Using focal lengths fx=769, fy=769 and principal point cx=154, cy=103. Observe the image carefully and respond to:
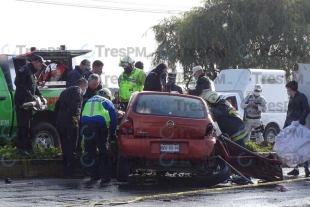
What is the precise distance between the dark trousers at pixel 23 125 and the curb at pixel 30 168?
0.43 metres

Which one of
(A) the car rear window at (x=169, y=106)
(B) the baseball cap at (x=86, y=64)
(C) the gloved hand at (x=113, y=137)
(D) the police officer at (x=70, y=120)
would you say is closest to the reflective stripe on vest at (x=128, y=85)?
(B) the baseball cap at (x=86, y=64)

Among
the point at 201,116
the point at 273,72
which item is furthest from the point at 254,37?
the point at 201,116

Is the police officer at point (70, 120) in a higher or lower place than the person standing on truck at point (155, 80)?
lower

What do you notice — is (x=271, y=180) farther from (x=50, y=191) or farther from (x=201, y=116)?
(x=50, y=191)

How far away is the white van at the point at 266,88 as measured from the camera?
25.2m

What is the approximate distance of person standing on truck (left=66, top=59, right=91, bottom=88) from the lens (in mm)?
15734

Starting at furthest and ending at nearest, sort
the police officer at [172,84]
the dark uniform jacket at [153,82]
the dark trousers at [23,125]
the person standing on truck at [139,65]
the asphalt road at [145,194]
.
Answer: the person standing on truck at [139,65], the police officer at [172,84], the dark uniform jacket at [153,82], the dark trousers at [23,125], the asphalt road at [145,194]

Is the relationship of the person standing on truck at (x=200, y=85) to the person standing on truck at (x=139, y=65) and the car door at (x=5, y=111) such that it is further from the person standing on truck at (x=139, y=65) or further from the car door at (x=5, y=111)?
the car door at (x=5, y=111)

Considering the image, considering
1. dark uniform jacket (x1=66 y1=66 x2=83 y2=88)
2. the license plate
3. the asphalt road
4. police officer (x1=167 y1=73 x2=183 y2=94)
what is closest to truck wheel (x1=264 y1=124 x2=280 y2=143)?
police officer (x1=167 y1=73 x2=183 y2=94)

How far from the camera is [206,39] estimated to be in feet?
142

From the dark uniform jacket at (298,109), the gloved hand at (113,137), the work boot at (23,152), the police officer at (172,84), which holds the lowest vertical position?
the work boot at (23,152)

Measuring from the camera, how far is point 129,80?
50.7ft

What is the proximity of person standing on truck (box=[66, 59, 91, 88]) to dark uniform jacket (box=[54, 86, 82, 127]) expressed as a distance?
1.82m

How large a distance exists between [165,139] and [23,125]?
3.09m
